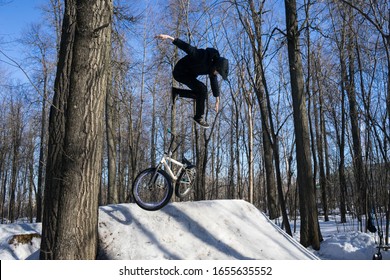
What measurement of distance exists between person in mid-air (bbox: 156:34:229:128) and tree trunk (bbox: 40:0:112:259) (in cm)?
140

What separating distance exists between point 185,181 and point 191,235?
1.18m

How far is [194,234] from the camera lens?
4805mm

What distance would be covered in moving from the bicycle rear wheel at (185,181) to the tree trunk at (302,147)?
426 centimetres

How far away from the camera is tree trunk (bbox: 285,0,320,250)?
883 centimetres

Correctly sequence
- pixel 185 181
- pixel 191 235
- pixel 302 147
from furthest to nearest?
pixel 302 147, pixel 185 181, pixel 191 235

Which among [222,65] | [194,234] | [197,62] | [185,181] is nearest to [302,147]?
[185,181]

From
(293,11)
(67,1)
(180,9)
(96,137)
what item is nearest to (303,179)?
(293,11)

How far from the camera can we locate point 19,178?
3459 cm

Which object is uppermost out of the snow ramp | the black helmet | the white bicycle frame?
the black helmet

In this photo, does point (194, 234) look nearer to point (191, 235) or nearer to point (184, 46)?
point (191, 235)

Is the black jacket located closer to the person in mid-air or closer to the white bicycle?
the person in mid-air

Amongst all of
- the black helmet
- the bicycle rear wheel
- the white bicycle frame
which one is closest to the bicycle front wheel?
the white bicycle frame

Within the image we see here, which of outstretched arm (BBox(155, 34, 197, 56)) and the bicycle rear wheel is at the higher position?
outstretched arm (BBox(155, 34, 197, 56))

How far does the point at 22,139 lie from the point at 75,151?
86.4 feet
